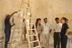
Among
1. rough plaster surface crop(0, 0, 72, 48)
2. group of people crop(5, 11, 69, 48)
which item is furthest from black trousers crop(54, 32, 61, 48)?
rough plaster surface crop(0, 0, 72, 48)

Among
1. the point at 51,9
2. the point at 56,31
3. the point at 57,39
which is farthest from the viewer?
the point at 51,9

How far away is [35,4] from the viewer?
9.09m

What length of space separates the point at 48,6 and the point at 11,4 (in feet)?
8.60

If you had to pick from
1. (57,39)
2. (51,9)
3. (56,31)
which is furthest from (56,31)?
(51,9)

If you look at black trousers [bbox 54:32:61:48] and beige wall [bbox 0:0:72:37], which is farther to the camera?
beige wall [bbox 0:0:72:37]

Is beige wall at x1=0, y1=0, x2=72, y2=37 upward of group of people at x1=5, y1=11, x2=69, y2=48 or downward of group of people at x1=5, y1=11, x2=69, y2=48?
upward

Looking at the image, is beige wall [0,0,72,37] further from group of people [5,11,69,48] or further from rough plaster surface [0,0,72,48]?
group of people [5,11,69,48]

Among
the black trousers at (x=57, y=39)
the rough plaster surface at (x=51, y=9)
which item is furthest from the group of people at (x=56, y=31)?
the rough plaster surface at (x=51, y=9)

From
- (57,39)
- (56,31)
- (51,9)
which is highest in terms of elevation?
(51,9)

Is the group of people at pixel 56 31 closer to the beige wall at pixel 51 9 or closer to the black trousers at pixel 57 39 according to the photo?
the black trousers at pixel 57 39

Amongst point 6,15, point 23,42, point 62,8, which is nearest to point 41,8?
point 62,8

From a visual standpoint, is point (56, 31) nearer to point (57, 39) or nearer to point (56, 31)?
point (56, 31)

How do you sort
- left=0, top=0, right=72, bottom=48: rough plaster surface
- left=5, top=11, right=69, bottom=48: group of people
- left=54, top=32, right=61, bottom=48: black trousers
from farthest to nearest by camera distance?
left=0, top=0, right=72, bottom=48: rough plaster surface < left=54, top=32, right=61, bottom=48: black trousers < left=5, top=11, right=69, bottom=48: group of people

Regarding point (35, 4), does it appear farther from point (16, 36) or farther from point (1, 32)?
point (1, 32)
